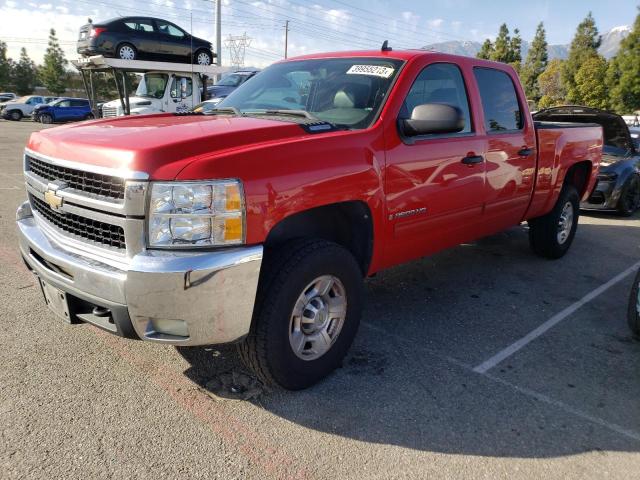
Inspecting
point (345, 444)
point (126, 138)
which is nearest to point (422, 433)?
point (345, 444)

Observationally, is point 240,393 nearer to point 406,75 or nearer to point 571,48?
point 406,75

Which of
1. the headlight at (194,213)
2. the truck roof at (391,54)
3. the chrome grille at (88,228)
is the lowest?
the chrome grille at (88,228)

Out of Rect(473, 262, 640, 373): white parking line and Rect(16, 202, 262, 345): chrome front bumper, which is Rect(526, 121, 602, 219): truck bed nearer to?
Rect(473, 262, 640, 373): white parking line

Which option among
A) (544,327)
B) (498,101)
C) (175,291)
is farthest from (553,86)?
(175,291)

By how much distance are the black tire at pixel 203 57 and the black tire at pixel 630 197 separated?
13.6 meters

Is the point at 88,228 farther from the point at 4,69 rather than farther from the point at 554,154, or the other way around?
the point at 4,69

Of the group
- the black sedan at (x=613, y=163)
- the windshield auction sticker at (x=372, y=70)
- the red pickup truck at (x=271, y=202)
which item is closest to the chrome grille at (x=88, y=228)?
the red pickup truck at (x=271, y=202)

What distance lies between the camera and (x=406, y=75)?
3498mm

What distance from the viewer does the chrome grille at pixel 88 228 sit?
2.50 meters

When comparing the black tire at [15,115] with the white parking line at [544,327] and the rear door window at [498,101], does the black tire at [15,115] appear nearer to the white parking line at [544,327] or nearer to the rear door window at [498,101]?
the rear door window at [498,101]

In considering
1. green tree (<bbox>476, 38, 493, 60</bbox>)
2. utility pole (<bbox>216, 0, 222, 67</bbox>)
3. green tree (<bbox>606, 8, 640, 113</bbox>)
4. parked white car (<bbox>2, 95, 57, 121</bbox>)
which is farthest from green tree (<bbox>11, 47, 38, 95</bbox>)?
green tree (<bbox>606, 8, 640, 113</bbox>)

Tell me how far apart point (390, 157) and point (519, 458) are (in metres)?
1.81

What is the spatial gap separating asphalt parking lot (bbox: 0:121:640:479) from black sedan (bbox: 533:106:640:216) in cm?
469

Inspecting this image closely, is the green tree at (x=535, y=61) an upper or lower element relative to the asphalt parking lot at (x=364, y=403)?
upper
